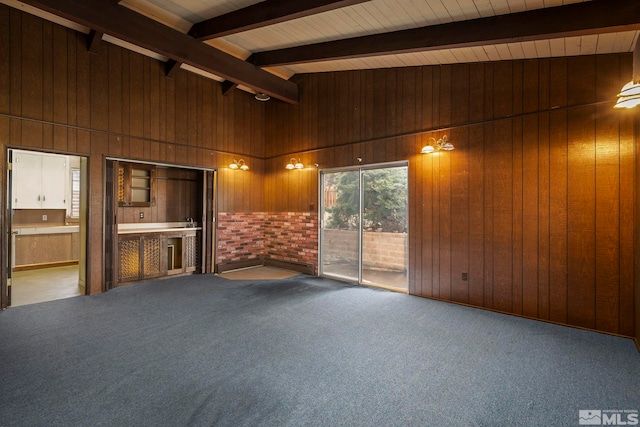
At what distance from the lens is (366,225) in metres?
5.52

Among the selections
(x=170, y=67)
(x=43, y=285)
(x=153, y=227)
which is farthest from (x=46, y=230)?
(x=170, y=67)

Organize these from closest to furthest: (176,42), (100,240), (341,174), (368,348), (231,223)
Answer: (368,348), (176,42), (100,240), (341,174), (231,223)

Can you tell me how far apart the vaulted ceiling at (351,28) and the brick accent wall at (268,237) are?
112 inches

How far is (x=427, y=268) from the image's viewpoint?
473 cm

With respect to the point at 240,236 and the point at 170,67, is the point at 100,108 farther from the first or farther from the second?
the point at 240,236

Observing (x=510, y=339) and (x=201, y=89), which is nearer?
(x=510, y=339)

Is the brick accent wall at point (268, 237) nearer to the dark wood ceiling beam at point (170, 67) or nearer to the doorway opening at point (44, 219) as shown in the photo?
the doorway opening at point (44, 219)

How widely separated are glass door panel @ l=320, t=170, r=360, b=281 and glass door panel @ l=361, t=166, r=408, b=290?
0.56 feet

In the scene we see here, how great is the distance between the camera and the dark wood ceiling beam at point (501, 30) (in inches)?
108

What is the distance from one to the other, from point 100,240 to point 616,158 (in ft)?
23.0

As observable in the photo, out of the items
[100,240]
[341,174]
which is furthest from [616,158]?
[100,240]

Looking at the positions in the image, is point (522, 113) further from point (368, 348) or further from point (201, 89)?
point (201, 89)

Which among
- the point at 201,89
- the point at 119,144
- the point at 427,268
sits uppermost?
the point at 201,89

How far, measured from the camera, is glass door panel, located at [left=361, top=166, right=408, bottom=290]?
508 centimetres
